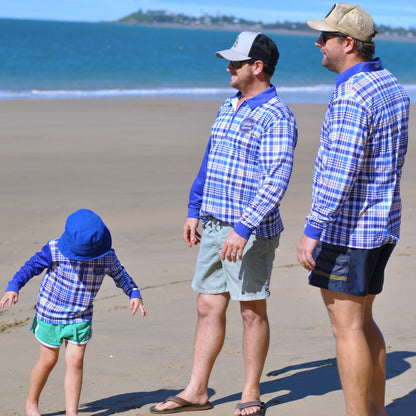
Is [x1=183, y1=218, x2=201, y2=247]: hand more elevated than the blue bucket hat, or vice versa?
the blue bucket hat

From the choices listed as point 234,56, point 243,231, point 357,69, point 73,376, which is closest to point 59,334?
point 73,376

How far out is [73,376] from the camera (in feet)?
11.5

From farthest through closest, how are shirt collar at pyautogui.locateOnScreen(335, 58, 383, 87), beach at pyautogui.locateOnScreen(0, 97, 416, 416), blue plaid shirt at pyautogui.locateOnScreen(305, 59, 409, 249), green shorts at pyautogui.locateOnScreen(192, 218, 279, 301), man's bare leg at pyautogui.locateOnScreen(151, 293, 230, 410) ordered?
beach at pyautogui.locateOnScreen(0, 97, 416, 416) → man's bare leg at pyautogui.locateOnScreen(151, 293, 230, 410) → green shorts at pyautogui.locateOnScreen(192, 218, 279, 301) → shirt collar at pyautogui.locateOnScreen(335, 58, 383, 87) → blue plaid shirt at pyautogui.locateOnScreen(305, 59, 409, 249)

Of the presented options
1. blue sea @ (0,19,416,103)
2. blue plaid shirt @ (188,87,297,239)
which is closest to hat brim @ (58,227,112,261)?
blue plaid shirt @ (188,87,297,239)

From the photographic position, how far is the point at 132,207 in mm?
8617

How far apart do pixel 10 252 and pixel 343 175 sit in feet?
14.7

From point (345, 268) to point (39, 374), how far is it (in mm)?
1571

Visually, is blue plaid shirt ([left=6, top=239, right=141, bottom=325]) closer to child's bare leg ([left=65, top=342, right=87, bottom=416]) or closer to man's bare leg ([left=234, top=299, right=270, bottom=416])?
child's bare leg ([left=65, top=342, right=87, bottom=416])

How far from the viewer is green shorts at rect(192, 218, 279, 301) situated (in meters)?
3.66

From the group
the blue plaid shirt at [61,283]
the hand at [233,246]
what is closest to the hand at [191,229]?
the hand at [233,246]

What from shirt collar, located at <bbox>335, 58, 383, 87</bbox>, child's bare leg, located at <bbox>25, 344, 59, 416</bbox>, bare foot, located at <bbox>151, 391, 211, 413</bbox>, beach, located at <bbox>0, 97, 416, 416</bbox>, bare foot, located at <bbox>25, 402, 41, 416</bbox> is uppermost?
shirt collar, located at <bbox>335, 58, 383, 87</bbox>

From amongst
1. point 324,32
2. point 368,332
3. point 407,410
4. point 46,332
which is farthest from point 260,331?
point 324,32

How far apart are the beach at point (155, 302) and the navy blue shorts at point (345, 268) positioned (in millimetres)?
825

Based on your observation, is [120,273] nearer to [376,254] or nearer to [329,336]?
[376,254]
